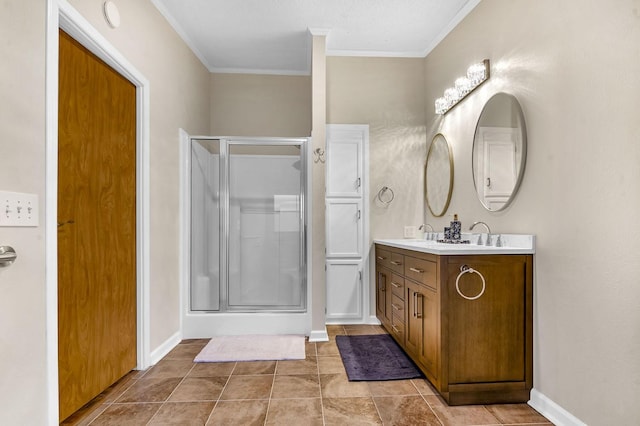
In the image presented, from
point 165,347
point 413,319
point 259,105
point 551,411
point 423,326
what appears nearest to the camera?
point 551,411

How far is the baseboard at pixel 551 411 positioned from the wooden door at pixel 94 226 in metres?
2.40

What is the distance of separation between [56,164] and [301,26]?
2256 mm

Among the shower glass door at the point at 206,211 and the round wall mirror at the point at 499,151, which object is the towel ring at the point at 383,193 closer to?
the round wall mirror at the point at 499,151

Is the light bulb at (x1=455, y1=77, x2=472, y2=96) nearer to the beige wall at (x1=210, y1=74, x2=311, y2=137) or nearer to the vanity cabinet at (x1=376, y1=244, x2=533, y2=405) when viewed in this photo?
the vanity cabinet at (x1=376, y1=244, x2=533, y2=405)

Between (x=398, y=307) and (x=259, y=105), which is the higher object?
(x=259, y=105)

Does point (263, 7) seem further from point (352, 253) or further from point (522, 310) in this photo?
point (522, 310)

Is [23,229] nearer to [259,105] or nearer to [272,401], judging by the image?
[272,401]

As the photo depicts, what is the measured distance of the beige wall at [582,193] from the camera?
54.9 inches

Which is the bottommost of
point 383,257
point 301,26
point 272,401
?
point 272,401

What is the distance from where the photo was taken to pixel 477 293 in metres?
1.92

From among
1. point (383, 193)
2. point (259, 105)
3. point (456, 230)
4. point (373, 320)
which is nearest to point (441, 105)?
point (383, 193)

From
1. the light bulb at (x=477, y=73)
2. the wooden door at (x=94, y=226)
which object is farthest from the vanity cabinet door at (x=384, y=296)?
the wooden door at (x=94, y=226)

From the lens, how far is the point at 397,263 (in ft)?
8.86

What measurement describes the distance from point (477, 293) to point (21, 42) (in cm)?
235
